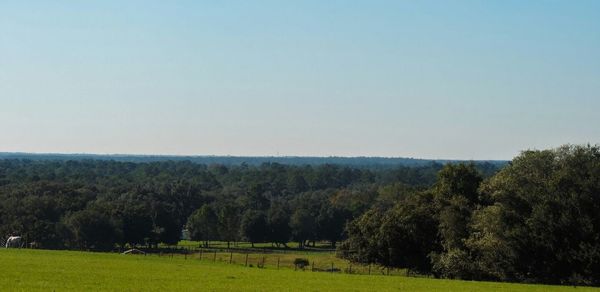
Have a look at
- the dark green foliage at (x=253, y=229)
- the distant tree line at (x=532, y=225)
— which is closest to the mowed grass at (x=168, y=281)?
the distant tree line at (x=532, y=225)

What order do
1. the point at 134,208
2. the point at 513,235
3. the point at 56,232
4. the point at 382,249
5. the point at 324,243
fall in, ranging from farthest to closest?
1. the point at 324,243
2. the point at 134,208
3. the point at 56,232
4. the point at 382,249
5. the point at 513,235

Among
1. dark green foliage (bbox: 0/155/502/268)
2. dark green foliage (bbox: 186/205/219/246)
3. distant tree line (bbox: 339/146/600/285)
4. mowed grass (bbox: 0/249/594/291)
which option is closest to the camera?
mowed grass (bbox: 0/249/594/291)

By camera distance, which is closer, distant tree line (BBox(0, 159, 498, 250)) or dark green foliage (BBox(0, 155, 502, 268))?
dark green foliage (BBox(0, 155, 502, 268))

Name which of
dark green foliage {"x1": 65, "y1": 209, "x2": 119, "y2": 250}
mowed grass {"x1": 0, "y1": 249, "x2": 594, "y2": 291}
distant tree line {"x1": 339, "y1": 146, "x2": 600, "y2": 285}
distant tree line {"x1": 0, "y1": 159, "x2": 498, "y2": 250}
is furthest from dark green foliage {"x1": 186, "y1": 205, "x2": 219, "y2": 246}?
mowed grass {"x1": 0, "y1": 249, "x2": 594, "y2": 291}

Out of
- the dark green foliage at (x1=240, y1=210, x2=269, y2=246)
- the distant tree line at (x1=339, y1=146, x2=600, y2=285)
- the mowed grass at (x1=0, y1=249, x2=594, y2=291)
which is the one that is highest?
the distant tree line at (x1=339, y1=146, x2=600, y2=285)

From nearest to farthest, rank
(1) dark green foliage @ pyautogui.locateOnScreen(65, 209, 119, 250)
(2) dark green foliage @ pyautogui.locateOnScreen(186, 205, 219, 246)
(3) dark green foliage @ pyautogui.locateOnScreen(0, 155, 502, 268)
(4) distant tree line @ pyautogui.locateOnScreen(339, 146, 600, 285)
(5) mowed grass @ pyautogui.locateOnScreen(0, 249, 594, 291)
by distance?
Result: (5) mowed grass @ pyautogui.locateOnScreen(0, 249, 594, 291) → (4) distant tree line @ pyautogui.locateOnScreen(339, 146, 600, 285) → (1) dark green foliage @ pyautogui.locateOnScreen(65, 209, 119, 250) → (3) dark green foliage @ pyautogui.locateOnScreen(0, 155, 502, 268) → (2) dark green foliage @ pyautogui.locateOnScreen(186, 205, 219, 246)

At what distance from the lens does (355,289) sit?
42.0m

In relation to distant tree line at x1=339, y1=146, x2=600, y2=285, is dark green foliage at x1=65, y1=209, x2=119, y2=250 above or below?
below

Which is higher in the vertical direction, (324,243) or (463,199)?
(463,199)

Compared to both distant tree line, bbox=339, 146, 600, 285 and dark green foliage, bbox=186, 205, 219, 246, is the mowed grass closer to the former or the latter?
distant tree line, bbox=339, 146, 600, 285

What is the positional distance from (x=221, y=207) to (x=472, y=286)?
348 ft

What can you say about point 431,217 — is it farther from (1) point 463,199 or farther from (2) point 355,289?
(2) point 355,289


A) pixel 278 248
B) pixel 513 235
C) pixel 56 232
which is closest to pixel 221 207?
pixel 278 248

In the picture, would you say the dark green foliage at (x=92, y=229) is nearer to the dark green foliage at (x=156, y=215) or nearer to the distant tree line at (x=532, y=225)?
the dark green foliage at (x=156, y=215)
